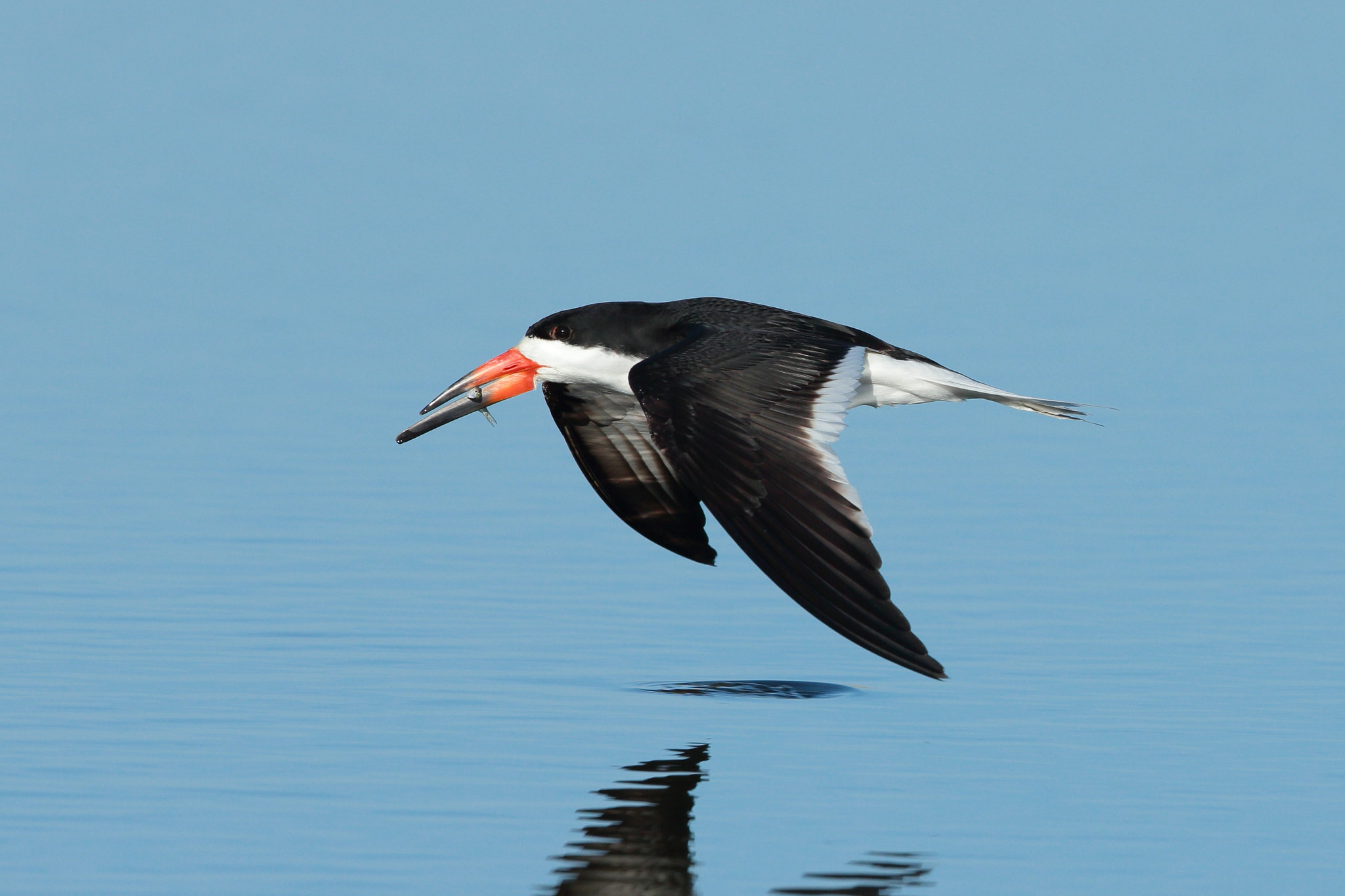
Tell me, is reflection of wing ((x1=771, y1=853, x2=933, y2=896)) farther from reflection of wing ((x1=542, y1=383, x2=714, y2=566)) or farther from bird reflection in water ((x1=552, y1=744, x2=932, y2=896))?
reflection of wing ((x1=542, y1=383, x2=714, y2=566))

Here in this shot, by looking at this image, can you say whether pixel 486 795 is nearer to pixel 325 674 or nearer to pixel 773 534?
pixel 773 534

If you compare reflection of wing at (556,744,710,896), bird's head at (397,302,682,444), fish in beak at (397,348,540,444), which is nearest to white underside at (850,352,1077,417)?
bird's head at (397,302,682,444)

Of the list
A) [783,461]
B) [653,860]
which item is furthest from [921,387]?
[653,860]

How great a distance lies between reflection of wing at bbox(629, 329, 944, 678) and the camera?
8688mm

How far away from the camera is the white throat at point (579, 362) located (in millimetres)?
11977

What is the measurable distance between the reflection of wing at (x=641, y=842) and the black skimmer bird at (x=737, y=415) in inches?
42.2

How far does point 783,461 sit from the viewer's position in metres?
9.49

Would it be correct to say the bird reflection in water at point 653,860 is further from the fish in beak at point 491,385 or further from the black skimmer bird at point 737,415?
the fish in beak at point 491,385

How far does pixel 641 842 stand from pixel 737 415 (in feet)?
7.88

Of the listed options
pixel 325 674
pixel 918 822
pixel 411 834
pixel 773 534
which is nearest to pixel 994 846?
pixel 918 822

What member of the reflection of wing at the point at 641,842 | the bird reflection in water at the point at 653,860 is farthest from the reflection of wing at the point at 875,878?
the reflection of wing at the point at 641,842

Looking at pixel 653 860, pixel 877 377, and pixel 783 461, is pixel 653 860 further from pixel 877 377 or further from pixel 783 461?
pixel 877 377

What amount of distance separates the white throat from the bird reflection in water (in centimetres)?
341

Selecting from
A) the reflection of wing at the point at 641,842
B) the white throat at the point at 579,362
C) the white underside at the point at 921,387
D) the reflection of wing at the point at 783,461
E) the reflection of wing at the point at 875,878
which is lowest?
the reflection of wing at the point at 875,878
